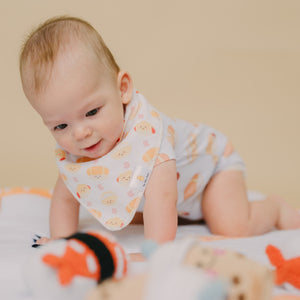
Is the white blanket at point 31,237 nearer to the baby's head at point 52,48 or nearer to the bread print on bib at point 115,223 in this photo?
the bread print on bib at point 115,223

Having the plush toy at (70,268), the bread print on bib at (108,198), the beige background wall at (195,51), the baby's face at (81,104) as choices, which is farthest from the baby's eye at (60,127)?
the beige background wall at (195,51)

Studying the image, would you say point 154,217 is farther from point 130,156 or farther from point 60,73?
point 60,73

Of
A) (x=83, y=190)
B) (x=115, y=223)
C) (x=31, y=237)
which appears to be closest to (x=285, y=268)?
(x=115, y=223)

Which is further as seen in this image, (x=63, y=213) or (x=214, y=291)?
(x=63, y=213)

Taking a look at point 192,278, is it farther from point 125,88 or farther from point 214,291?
point 125,88

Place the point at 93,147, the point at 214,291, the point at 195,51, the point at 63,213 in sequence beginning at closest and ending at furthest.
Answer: the point at 214,291
the point at 93,147
the point at 63,213
the point at 195,51

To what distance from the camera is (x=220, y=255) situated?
65 centimetres

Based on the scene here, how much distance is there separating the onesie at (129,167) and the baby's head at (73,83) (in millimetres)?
53

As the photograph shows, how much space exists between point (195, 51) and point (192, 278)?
2288mm

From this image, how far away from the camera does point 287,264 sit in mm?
910

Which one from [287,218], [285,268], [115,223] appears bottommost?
[287,218]

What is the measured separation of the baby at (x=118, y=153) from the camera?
3.71 feet

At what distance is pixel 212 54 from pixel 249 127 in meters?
0.47

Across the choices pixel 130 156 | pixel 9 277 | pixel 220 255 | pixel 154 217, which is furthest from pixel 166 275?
pixel 130 156
